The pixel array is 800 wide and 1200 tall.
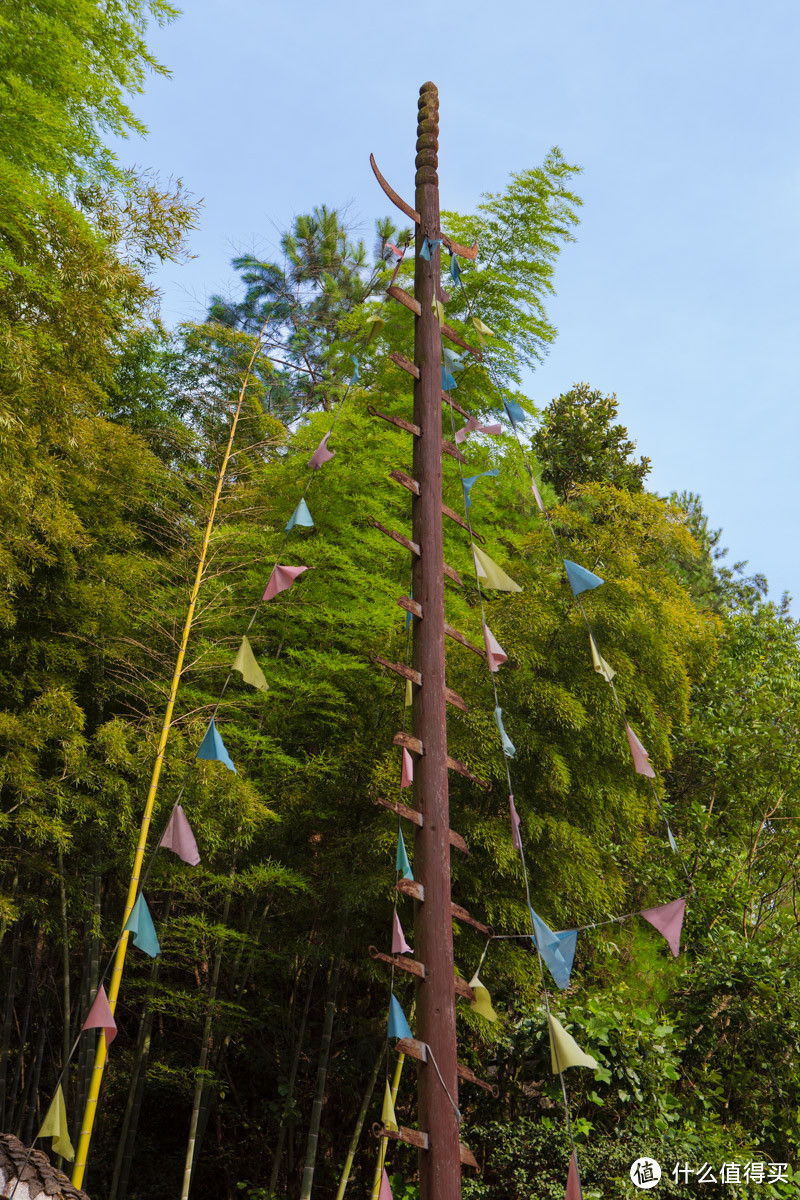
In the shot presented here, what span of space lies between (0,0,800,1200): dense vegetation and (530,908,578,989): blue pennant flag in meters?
→ 1.85

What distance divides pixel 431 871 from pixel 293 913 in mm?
3536

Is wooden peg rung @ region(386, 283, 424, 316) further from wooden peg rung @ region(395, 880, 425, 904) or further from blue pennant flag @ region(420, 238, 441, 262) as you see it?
wooden peg rung @ region(395, 880, 425, 904)

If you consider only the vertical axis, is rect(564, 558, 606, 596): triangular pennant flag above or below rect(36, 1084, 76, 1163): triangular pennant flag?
above

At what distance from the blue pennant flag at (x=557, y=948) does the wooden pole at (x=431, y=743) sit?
0.28m

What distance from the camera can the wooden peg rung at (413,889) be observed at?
9.06 ft

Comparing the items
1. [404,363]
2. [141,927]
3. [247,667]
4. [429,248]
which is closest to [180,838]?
[141,927]

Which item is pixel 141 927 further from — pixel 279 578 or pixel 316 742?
pixel 316 742

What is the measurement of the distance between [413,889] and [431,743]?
18.1 inches

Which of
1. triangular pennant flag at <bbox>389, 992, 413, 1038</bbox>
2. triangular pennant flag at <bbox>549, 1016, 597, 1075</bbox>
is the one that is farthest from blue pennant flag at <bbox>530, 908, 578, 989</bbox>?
triangular pennant flag at <bbox>389, 992, 413, 1038</bbox>

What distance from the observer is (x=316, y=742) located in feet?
19.7

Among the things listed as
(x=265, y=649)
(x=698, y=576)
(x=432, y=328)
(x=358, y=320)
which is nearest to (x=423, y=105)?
(x=432, y=328)

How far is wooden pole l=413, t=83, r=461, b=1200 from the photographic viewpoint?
2.70 m

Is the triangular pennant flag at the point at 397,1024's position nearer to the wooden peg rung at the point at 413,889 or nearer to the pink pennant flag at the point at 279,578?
the wooden peg rung at the point at 413,889

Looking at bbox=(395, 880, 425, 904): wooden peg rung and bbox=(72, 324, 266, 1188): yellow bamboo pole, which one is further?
bbox=(72, 324, 266, 1188): yellow bamboo pole
